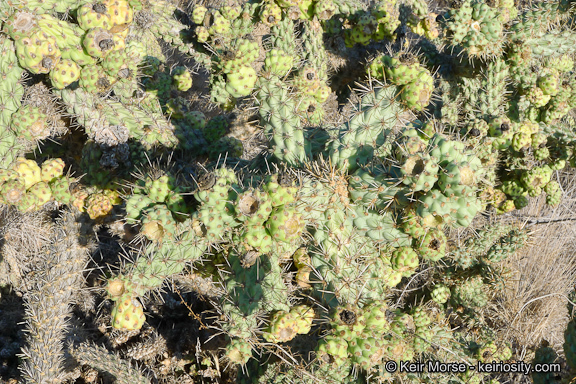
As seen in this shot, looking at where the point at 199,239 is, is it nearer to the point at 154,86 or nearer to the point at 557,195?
the point at 154,86

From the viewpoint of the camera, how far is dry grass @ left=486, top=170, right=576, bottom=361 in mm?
3984

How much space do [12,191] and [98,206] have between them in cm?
52

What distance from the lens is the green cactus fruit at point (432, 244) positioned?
7.72 feet

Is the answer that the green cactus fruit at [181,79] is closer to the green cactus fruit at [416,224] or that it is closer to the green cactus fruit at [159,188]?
the green cactus fruit at [159,188]

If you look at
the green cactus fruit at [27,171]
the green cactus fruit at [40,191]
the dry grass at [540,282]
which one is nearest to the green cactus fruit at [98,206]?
the green cactus fruit at [40,191]

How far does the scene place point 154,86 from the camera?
11.9 ft

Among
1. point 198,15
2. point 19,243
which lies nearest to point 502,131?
point 198,15

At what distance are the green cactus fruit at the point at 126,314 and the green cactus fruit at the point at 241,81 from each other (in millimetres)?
1357

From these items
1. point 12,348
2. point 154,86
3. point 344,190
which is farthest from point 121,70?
point 12,348

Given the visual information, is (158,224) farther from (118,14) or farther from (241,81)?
(118,14)

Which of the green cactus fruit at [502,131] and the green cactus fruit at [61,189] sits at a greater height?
the green cactus fruit at [502,131]

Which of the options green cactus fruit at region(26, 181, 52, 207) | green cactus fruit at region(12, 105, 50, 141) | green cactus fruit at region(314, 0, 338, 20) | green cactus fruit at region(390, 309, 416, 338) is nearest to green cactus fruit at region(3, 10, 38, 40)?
green cactus fruit at region(12, 105, 50, 141)

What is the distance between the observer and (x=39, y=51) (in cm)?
235

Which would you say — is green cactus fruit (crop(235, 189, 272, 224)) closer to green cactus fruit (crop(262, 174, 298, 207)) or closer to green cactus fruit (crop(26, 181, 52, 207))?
green cactus fruit (crop(262, 174, 298, 207))
